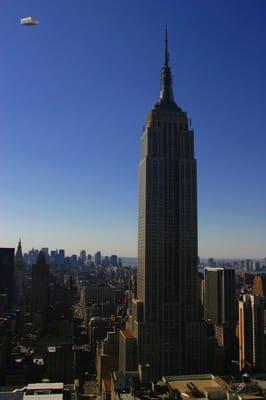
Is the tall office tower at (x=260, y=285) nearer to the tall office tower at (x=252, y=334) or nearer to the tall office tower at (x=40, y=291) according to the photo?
the tall office tower at (x=252, y=334)

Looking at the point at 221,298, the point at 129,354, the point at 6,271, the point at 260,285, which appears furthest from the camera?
the point at 260,285

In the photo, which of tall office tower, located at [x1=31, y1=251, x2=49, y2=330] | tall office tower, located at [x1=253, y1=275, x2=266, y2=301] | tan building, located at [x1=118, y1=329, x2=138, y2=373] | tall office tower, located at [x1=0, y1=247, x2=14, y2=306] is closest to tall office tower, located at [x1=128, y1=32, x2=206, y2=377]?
tan building, located at [x1=118, y1=329, x2=138, y2=373]

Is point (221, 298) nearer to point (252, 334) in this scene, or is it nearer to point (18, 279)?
point (252, 334)

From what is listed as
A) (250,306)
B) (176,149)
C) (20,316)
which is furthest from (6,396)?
(20,316)

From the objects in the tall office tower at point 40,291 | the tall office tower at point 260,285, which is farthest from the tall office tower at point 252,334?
the tall office tower at point 40,291

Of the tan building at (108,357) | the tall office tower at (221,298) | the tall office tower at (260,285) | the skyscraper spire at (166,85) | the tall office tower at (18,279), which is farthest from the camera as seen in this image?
the tall office tower at (18,279)

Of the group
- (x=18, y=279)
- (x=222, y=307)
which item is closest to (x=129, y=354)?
(x=222, y=307)
